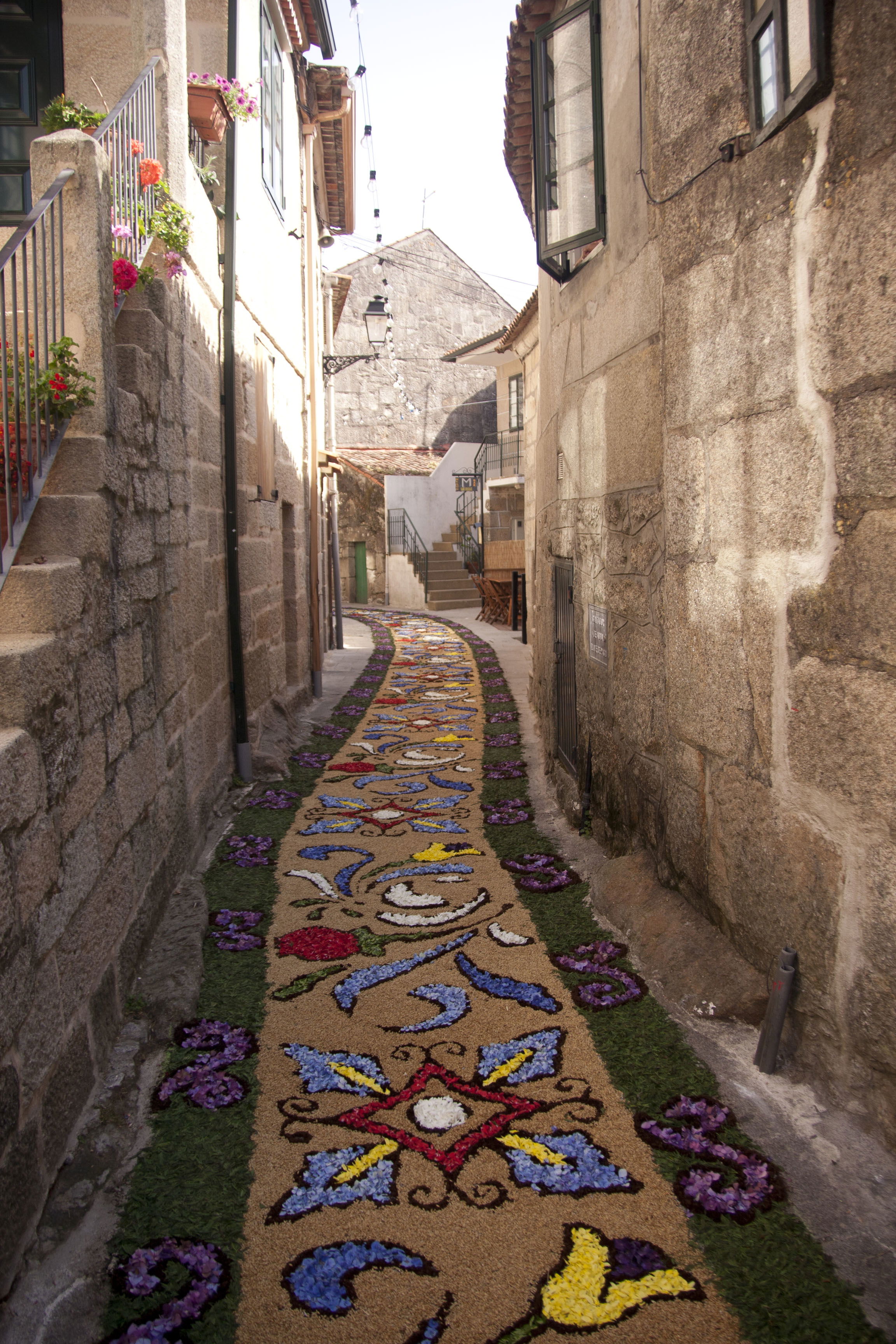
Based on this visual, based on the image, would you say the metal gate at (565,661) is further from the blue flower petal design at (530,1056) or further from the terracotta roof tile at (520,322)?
the terracotta roof tile at (520,322)

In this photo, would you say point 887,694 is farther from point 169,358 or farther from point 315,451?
point 315,451

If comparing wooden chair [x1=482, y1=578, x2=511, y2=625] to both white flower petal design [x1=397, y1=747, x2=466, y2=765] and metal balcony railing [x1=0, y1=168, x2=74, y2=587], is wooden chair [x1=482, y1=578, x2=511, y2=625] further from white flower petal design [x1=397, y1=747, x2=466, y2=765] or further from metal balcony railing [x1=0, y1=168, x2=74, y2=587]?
metal balcony railing [x1=0, y1=168, x2=74, y2=587]

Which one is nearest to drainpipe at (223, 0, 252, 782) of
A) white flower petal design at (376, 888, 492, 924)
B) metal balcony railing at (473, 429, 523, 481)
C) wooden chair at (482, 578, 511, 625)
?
white flower petal design at (376, 888, 492, 924)

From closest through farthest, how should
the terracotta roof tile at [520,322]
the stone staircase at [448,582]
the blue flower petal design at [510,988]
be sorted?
the blue flower petal design at [510,988], the terracotta roof tile at [520,322], the stone staircase at [448,582]

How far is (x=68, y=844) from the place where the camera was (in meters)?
2.59

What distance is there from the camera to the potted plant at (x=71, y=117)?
13.1 ft

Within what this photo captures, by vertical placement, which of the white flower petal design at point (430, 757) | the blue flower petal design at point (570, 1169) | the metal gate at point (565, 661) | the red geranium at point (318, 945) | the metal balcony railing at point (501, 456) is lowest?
the blue flower petal design at point (570, 1169)

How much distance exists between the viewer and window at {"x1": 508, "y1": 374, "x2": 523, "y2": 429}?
23391mm

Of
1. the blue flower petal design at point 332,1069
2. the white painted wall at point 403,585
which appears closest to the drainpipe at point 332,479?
the white painted wall at point 403,585

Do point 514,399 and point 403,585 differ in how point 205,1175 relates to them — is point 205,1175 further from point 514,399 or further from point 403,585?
point 514,399

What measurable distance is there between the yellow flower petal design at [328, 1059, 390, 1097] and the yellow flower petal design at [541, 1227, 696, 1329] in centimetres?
75

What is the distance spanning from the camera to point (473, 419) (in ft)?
97.5

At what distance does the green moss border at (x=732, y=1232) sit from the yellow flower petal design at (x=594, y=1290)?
0.11m

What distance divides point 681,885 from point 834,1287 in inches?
62.8
